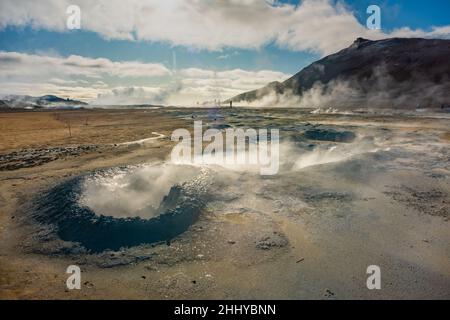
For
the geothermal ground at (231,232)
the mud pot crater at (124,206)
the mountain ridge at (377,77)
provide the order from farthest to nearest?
the mountain ridge at (377,77) < the mud pot crater at (124,206) < the geothermal ground at (231,232)

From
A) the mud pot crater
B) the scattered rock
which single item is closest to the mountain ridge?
the mud pot crater

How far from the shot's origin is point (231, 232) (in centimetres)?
652

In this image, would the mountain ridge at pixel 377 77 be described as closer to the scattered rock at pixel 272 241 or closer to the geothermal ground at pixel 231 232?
the geothermal ground at pixel 231 232

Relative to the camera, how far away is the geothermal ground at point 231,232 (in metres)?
4.96

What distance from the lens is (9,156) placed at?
15352 millimetres

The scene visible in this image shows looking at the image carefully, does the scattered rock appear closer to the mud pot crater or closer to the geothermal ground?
the geothermal ground

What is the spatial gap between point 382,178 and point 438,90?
58226 millimetres

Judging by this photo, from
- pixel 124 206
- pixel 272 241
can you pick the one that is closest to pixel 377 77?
pixel 272 241

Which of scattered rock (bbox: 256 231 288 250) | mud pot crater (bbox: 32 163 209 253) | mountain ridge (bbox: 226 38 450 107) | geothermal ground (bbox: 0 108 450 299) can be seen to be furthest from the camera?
mountain ridge (bbox: 226 38 450 107)

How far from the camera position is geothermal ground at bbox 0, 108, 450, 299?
496cm

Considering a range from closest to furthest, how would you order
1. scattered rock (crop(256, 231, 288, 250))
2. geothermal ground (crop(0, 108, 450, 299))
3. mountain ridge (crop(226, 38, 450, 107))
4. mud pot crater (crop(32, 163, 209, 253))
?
geothermal ground (crop(0, 108, 450, 299)) < scattered rock (crop(256, 231, 288, 250)) < mud pot crater (crop(32, 163, 209, 253)) < mountain ridge (crop(226, 38, 450, 107))

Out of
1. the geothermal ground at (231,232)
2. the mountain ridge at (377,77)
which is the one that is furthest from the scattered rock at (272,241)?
the mountain ridge at (377,77)

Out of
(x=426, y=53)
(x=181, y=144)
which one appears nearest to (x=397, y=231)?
(x=181, y=144)

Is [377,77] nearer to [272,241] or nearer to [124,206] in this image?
[272,241]
